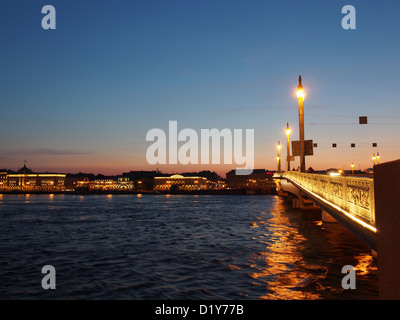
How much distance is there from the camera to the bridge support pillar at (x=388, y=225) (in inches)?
174

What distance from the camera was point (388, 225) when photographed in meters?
4.67

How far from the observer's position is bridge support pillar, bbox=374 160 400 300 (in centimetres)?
442

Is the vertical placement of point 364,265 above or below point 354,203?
below

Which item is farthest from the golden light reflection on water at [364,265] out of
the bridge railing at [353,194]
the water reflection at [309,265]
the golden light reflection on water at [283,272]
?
the bridge railing at [353,194]

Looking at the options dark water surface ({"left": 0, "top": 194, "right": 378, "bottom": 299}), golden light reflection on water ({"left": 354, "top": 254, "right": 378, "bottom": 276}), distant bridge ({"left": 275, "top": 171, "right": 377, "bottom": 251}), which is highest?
distant bridge ({"left": 275, "top": 171, "right": 377, "bottom": 251})

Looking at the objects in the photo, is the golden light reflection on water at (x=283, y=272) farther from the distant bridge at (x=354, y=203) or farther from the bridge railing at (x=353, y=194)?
the bridge railing at (x=353, y=194)

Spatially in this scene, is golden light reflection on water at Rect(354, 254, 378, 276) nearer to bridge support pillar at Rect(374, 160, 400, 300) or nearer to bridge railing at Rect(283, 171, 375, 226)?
bridge railing at Rect(283, 171, 375, 226)


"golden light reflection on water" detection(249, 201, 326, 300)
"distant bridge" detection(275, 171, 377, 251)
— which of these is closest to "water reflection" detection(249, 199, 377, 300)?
"golden light reflection on water" detection(249, 201, 326, 300)

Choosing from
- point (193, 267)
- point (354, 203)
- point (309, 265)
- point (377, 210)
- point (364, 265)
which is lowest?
point (193, 267)

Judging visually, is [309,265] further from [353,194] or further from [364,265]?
[353,194]

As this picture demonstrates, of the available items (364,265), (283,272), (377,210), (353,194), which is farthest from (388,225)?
(364,265)
